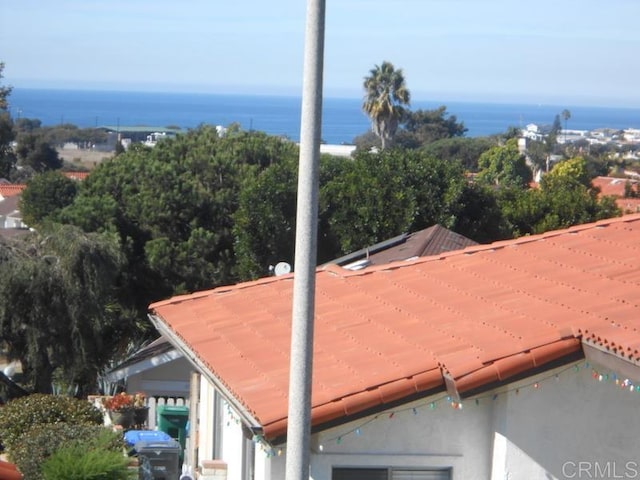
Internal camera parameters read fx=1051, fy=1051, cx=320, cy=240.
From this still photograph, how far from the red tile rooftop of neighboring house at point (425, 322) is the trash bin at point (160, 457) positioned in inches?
152

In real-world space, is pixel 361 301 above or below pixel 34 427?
above

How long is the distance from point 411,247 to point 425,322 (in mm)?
14922

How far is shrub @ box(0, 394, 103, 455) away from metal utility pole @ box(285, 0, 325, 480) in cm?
1032

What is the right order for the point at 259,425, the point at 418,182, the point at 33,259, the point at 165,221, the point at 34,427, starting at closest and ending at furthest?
the point at 259,425
the point at 34,427
the point at 33,259
the point at 418,182
the point at 165,221

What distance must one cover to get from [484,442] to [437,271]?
8.13 feet

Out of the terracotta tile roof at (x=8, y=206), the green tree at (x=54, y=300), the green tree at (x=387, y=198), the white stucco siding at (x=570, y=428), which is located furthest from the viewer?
the terracotta tile roof at (x=8, y=206)

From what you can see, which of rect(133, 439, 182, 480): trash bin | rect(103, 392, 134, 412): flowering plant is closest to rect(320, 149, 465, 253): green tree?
rect(103, 392, 134, 412): flowering plant

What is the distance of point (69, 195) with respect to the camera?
4428cm

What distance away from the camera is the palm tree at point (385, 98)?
213 feet

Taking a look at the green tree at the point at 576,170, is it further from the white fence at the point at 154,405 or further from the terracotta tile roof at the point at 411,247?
the white fence at the point at 154,405

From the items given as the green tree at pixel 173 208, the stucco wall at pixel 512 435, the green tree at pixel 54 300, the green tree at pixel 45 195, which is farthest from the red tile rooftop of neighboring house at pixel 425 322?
the green tree at pixel 45 195

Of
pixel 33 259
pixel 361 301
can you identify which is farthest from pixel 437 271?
pixel 33 259

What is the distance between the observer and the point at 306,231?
18.2 ft

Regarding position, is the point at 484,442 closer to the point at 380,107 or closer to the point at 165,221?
the point at 165,221
